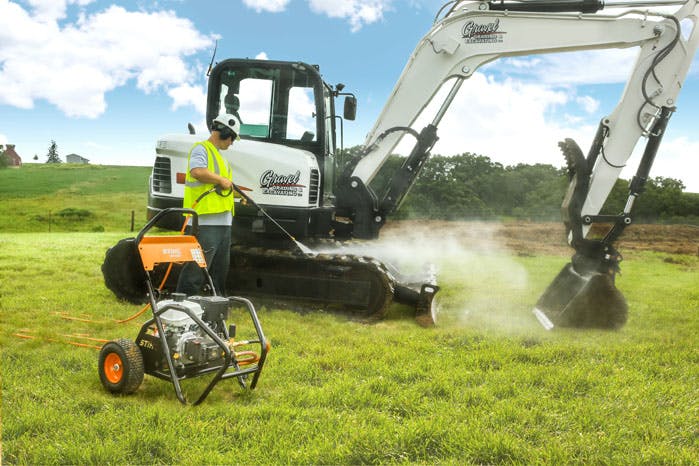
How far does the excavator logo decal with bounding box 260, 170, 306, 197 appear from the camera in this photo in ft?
23.2

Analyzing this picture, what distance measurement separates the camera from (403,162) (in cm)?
795

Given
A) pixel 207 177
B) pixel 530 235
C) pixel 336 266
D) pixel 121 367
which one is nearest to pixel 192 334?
pixel 121 367

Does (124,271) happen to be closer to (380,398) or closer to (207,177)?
(207,177)

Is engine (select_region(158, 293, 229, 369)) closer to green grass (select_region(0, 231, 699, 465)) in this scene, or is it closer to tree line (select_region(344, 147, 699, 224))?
green grass (select_region(0, 231, 699, 465))

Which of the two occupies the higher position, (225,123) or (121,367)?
(225,123)

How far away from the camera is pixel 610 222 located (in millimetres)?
7047

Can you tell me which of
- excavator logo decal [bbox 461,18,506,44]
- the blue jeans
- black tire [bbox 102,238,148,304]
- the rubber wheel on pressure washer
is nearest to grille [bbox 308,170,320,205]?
the blue jeans

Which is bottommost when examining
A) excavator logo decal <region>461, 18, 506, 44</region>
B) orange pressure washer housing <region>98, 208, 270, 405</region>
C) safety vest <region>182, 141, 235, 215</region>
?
orange pressure washer housing <region>98, 208, 270, 405</region>

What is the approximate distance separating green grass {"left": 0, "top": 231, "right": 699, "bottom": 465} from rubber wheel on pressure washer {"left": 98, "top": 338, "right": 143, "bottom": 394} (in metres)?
0.09

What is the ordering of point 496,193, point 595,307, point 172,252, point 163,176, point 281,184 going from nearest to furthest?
point 172,252
point 595,307
point 281,184
point 163,176
point 496,193

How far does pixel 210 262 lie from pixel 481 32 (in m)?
4.46

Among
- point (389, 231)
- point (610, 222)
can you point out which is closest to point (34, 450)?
point (610, 222)

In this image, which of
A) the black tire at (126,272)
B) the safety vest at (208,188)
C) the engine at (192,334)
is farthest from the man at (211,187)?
the black tire at (126,272)

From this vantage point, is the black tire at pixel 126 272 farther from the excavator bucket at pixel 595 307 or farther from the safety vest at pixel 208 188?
the excavator bucket at pixel 595 307
